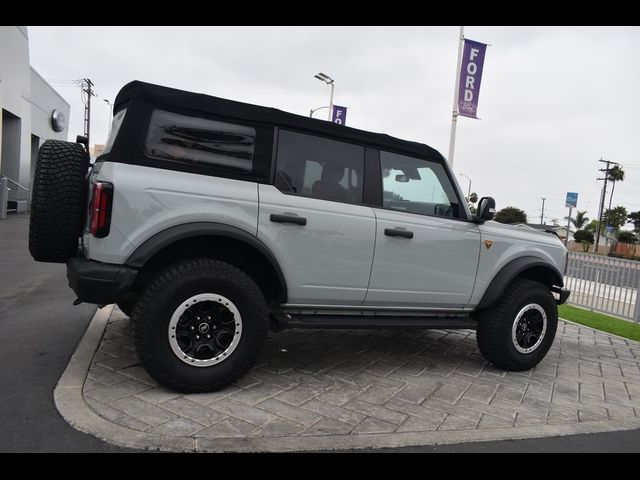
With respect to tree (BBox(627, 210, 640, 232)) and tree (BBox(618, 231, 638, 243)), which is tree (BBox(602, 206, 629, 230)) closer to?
tree (BBox(618, 231, 638, 243))

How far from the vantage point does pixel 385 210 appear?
3.96 m

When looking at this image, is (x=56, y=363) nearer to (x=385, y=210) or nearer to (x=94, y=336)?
(x=94, y=336)

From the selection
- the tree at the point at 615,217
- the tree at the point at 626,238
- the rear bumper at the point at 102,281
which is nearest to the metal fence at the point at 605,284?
the rear bumper at the point at 102,281

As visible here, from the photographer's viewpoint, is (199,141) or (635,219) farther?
(635,219)

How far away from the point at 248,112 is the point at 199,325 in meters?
1.63

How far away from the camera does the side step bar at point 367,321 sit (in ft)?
11.9

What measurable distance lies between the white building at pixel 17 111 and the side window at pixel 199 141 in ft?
54.8

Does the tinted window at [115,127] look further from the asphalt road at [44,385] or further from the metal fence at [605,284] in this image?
the metal fence at [605,284]

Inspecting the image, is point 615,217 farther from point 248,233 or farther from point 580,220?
point 248,233

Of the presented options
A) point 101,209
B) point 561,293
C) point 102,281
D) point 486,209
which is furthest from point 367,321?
point 561,293

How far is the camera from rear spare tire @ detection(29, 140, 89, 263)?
321 centimetres

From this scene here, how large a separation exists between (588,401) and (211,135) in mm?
3796

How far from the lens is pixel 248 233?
3.34 meters
